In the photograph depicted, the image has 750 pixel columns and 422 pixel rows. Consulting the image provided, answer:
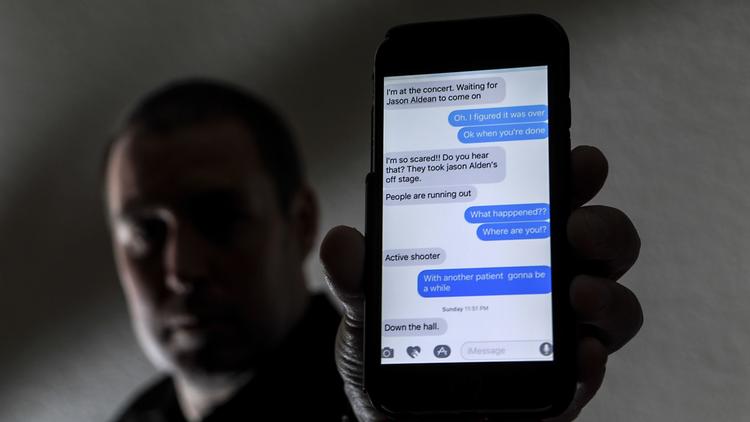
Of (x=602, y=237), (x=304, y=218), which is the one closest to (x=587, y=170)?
(x=602, y=237)

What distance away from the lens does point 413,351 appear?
37 cm

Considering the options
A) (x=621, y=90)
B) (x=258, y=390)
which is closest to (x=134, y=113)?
(x=258, y=390)

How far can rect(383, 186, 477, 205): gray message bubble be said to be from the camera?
382 millimetres

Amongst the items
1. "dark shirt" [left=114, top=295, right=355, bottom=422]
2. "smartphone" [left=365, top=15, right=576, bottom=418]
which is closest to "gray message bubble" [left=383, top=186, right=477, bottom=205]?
"smartphone" [left=365, top=15, right=576, bottom=418]

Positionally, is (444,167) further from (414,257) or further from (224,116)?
(224,116)

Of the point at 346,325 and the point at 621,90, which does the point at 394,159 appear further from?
the point at 621,90

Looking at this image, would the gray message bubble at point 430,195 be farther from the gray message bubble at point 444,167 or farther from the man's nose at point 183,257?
the man's nose at point 183,257

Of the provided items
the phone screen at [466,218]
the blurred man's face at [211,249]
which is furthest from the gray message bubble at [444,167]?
the blurred man's face at [211,249]

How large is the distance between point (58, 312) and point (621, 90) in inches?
15.0

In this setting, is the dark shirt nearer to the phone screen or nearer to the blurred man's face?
the blurred man's face

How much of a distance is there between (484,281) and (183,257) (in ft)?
0.68

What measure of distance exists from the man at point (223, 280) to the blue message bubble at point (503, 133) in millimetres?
181

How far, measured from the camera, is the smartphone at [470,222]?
0.36 metres

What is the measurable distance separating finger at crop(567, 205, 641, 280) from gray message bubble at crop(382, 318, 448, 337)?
6 centimetres
